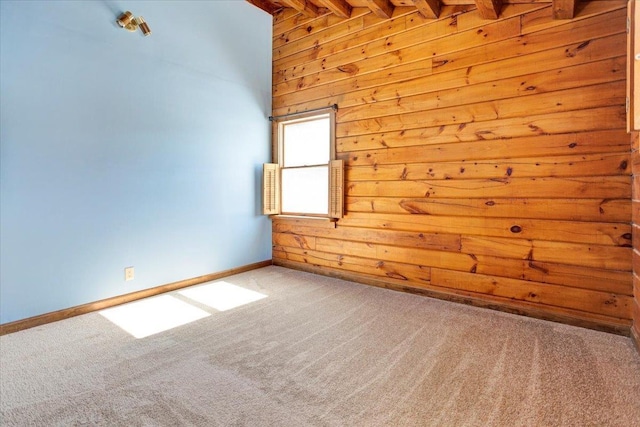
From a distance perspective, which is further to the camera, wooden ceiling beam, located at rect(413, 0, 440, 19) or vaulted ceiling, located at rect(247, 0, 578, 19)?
wooden ceiling beam, located at rect(413, 0, 440, 19)

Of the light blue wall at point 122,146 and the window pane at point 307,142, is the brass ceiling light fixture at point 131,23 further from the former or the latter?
the window pane at point 307,142

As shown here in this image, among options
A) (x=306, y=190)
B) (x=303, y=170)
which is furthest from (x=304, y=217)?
(x=303, y=170)

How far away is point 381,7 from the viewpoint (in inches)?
125

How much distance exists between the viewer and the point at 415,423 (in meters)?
1.46

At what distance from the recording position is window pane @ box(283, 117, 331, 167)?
4.07 m

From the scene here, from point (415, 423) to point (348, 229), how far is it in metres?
2.46

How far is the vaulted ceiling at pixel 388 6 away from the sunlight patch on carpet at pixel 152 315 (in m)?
3.31

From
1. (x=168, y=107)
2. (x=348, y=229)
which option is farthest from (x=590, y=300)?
(x=168, y=107)

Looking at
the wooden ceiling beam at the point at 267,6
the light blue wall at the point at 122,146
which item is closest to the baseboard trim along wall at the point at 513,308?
the light blue wall at the point at 122,146

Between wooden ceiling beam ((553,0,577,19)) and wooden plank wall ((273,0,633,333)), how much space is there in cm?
7

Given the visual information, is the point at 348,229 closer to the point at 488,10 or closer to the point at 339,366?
the point at 339,366

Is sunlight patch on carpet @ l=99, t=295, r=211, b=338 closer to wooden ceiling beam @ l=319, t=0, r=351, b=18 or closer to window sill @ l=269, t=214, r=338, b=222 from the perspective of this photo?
window sill @ l=269, t=214, r=338, b=222

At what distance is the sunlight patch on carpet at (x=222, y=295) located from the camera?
3.03m

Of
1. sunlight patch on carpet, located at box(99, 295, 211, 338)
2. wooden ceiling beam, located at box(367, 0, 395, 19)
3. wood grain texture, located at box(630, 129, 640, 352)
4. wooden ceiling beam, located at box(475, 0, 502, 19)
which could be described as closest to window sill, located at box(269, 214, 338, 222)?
sunlight patch on carpet, located at box(99, 295, 211, 338)
